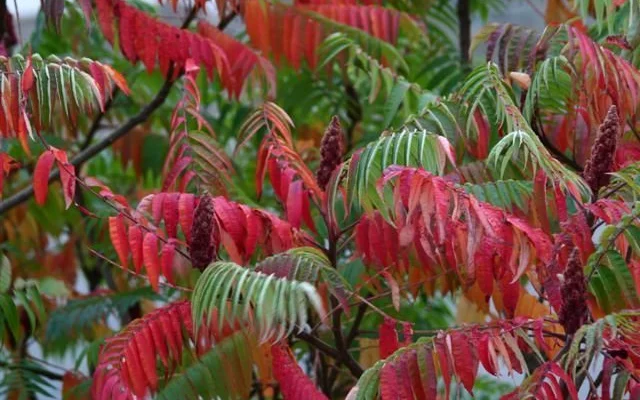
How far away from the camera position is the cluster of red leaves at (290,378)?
6.93 ft

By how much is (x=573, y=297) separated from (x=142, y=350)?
776 millimetres

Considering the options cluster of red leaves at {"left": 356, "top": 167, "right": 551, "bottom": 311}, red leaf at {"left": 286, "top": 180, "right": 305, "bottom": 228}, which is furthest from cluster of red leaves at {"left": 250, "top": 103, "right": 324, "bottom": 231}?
cluster of red leaves at {"left": 356, "top": 167, "right": 551, "bottom": 311}

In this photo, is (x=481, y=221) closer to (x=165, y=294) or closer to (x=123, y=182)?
(x=165, y=294)

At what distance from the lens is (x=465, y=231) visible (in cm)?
205

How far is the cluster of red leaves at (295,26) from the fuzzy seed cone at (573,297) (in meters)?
1.37

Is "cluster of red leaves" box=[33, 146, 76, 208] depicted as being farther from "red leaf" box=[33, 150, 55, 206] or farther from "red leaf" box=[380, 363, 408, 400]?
"red leaf" box=[380, 363, 408, 400]

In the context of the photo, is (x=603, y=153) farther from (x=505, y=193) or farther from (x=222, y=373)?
(x=222, y=373)

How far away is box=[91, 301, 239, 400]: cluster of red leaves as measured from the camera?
6.94ft

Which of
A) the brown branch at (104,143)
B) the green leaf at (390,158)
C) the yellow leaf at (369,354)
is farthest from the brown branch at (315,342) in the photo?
the brown branch at (104,143)

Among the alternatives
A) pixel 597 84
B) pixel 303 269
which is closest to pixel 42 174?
pixel 303 269

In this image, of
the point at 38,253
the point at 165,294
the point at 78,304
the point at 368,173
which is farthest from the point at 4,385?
the point at 368,173

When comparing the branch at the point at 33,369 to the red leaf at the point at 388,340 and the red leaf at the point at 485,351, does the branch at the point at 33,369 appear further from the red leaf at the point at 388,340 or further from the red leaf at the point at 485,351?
the red leaf at the point at 485,351

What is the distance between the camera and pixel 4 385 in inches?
129

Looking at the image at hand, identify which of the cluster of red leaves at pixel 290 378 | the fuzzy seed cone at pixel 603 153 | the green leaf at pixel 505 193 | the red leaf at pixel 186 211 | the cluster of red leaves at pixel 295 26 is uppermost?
the cluster of red leaves at pixel 295 26
